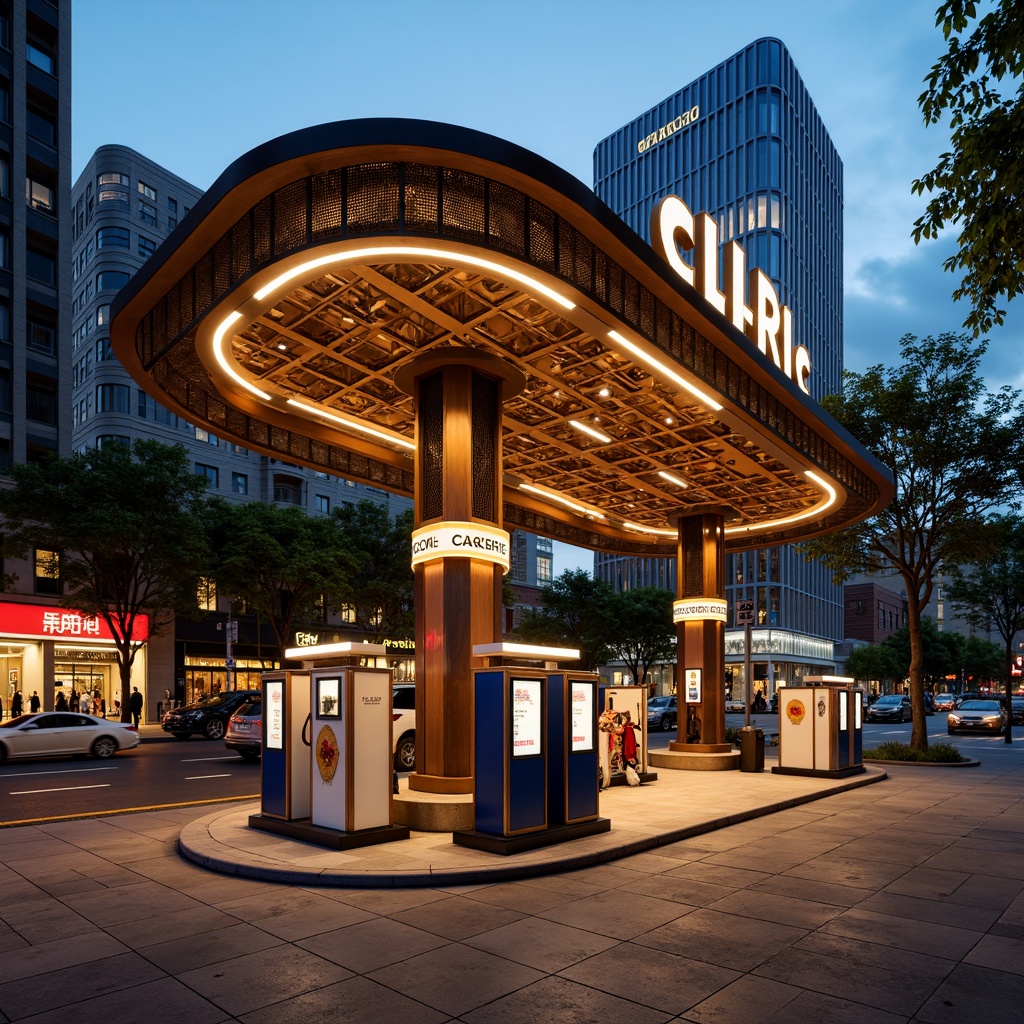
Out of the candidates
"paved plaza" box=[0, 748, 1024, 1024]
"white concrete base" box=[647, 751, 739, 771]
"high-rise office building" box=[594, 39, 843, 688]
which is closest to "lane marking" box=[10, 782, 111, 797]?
"paved plaza" box=[0, 748, 1024, 1024]

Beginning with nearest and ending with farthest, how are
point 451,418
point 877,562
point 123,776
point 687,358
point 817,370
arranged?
point 451,418 < point 687,358 < point 123,776 < point 877,562 < point 817,370

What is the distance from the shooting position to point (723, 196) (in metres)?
87.6

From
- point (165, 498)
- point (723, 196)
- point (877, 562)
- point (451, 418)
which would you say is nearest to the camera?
point (451, 418)

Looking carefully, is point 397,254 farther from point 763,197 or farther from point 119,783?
point 763,197

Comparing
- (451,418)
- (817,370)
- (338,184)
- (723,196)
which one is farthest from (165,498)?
(817,370)

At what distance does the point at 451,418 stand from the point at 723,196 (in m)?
84.0

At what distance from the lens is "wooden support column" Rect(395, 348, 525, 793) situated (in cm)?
1198

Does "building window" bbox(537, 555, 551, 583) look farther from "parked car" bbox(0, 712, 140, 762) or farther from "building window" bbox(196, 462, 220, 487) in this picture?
"parked car" bbox(0, 712, 140, 762)

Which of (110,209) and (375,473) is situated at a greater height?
(110,209)

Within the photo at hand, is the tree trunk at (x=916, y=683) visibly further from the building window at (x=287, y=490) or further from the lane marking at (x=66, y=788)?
the building window at (x=287, y=490)

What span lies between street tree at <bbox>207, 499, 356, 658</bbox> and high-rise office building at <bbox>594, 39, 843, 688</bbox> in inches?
1944

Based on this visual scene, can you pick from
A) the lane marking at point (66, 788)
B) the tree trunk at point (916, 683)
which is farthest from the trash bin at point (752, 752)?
the lane marking at point (66, 788)

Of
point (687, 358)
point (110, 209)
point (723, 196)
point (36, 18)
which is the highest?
point (723, 196)

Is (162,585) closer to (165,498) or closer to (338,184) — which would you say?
(165,498)
